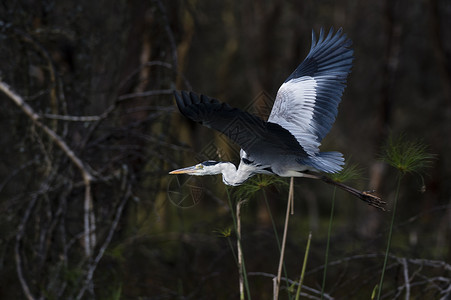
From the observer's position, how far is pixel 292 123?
184 cm

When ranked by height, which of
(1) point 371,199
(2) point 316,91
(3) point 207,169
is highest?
(2) point 316,91

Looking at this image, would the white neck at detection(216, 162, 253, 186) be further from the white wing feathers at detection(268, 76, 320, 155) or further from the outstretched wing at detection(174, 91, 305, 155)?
the white wing feathers at detection(268, 76, 320, 155)

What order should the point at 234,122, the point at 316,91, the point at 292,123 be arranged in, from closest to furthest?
the point at 234,122
the point at 292,123
the point at 316,91

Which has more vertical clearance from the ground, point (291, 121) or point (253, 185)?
point (291, 121)

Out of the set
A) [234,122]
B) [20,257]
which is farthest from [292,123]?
[20,257]

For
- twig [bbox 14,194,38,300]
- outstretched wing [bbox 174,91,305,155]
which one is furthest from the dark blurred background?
outstretched wing [bbox 174,91,305,155]

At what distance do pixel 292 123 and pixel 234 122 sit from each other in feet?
1.75

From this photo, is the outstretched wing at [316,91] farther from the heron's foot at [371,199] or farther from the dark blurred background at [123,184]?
the heron's foot at [371,199]

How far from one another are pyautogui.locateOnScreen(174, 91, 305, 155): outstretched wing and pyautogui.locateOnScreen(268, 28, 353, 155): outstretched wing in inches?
11.5

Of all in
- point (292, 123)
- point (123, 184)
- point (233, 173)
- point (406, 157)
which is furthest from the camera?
point (123, 184)

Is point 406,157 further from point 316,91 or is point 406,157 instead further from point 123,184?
point 123,184

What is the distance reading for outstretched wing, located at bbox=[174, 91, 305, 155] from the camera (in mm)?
1324

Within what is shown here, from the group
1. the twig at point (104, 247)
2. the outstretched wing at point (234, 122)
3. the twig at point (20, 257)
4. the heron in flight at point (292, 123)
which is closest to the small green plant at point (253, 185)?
the heron in flight at point (292, 123)

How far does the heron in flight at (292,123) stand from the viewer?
1.36 meters
